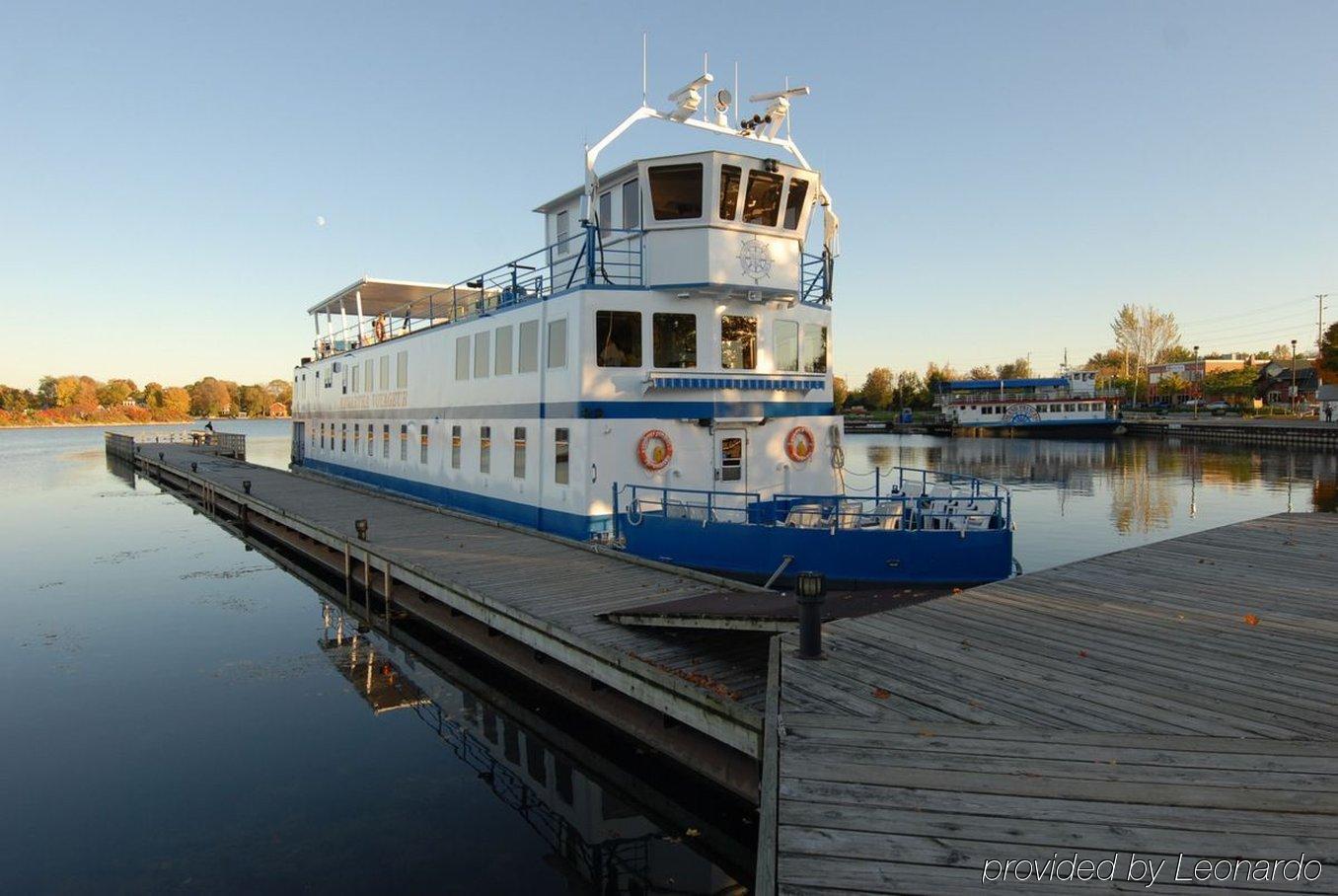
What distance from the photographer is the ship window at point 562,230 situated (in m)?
19.7

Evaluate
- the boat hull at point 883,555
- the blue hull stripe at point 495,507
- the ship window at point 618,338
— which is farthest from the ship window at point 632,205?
the boat hull at point 883,555

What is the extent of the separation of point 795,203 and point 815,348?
3.23 metres

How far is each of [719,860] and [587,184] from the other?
12.9m

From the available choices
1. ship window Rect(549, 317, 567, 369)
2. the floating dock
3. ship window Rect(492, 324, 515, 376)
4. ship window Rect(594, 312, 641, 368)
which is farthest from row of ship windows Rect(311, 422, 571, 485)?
the floating dock

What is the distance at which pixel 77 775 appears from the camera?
427 inches

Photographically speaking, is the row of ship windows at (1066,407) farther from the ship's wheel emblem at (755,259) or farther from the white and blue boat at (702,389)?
the ship's wheel emblem at (755,259)

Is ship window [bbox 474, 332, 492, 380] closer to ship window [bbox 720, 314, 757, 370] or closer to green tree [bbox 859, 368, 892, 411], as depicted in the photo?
ship window [bbox 720, 314, 757, 370]

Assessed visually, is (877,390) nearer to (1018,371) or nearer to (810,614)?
(1018,371)

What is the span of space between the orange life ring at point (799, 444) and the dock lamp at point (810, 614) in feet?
32.1

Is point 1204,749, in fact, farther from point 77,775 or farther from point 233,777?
point 77,775

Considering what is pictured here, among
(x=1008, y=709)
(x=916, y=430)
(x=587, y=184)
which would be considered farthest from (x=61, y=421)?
(x=1008, y=709)

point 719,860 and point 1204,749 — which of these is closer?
point 1204,749

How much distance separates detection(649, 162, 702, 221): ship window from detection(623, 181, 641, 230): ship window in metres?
0.76

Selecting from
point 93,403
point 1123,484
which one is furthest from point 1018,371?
point 93,403
